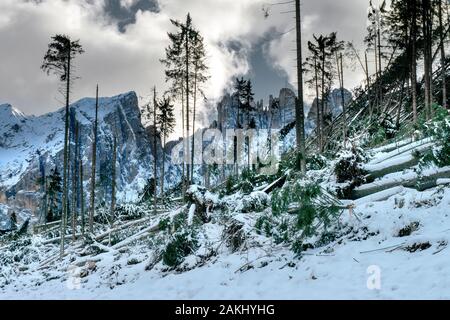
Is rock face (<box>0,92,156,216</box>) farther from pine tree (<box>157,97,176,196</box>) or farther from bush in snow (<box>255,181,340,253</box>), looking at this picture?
bush in snow (<box>255,181,340,253</box>)

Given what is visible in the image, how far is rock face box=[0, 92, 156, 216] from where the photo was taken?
5118 inches

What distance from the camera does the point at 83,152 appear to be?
138 m

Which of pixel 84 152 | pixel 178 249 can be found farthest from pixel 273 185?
pixel 84 152

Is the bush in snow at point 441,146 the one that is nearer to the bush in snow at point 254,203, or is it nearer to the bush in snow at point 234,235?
the bush in snow at point 254,203

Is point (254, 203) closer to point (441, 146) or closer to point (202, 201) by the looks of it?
point (202, 201)

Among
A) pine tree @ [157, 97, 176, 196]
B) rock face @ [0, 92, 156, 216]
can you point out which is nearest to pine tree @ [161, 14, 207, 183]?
pine tree @ [157, 97, 176, 196]

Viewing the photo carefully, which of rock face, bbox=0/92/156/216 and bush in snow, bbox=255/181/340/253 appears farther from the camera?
rock face, bbox=0/92/156/216

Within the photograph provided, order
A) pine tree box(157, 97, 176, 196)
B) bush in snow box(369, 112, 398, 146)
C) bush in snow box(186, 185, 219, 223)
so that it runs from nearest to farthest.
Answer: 1. bush in snow box(186, 185, 219, 223)
2. bush in snow box(369, 112, 398, 146)
3. pine tree box(157, 97, 176, 196)

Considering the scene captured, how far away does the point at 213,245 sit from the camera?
1070cm

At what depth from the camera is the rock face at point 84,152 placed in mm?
130000

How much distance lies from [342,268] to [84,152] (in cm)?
Answer: 14291

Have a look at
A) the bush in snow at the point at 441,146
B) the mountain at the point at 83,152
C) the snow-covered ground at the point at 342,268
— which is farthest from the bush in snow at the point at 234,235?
the mountain at the point at 83,152
